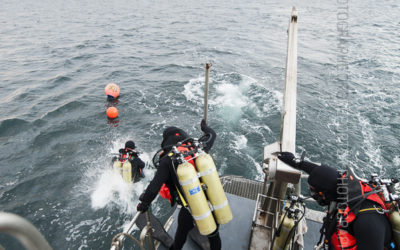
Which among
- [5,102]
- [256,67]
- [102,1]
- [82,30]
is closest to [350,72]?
[256,67]

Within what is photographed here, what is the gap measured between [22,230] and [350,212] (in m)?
2.49

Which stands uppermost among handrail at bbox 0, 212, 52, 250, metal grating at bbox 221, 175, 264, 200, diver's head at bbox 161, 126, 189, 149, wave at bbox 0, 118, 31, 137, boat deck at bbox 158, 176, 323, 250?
handrail at bbox 0, 212, 52, 250

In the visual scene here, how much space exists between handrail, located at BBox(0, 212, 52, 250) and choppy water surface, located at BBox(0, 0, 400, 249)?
234 inches

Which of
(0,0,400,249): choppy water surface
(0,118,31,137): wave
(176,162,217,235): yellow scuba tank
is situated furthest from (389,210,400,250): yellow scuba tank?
(0,118,31,137): wave

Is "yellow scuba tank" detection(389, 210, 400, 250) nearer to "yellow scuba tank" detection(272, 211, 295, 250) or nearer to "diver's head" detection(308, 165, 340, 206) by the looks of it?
"diver's head" detection(308, 165, 340, 206)

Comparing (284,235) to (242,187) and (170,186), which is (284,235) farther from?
(242,187)

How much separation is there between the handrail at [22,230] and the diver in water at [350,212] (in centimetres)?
225

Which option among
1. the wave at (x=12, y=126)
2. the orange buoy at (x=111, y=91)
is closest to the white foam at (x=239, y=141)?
the orange buoy at (x=111, y=91)

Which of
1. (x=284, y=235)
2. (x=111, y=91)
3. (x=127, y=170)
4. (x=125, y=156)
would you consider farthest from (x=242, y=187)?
(x=111, y=91)

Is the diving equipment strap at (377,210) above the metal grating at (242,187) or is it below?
above

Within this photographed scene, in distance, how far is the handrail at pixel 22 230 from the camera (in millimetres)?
835

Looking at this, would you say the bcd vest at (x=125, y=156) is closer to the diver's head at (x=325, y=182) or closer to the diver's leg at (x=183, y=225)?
the diver's leg at (x=183, y=225)

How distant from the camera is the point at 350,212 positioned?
220cm

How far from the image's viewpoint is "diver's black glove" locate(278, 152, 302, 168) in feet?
9.09
